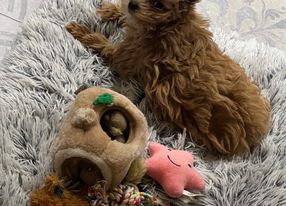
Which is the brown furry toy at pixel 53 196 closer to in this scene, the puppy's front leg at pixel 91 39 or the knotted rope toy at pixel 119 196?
the knotted rope toy at pixel 119 196

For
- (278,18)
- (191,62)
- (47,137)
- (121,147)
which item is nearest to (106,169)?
(121,147)

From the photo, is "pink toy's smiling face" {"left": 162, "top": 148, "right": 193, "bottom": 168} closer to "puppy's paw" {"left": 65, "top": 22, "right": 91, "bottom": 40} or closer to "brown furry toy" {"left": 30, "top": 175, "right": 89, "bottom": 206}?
"brown furry toy" {"left": 30, "top": 175, "right": 89, "bottom": 206}

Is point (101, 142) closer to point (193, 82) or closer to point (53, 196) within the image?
point (53, 196)

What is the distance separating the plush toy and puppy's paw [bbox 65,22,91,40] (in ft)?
1.02

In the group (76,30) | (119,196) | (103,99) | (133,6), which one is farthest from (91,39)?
(119,196)

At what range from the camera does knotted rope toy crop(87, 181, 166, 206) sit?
35.8 inches

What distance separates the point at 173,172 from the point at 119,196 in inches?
4.5

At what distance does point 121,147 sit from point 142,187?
134 mm

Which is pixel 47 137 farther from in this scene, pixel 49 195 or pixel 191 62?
pixel 191 62

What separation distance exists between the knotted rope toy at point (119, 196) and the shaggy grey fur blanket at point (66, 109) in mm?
45

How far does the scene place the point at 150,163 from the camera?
99 cm

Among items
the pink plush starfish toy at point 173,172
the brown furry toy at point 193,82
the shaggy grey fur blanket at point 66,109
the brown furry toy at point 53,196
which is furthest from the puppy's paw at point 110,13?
A: the brown furry toy at point 53,196

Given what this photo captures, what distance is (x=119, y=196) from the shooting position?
0.92 metres

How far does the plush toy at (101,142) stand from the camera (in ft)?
2.89
